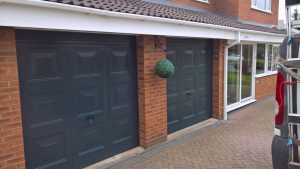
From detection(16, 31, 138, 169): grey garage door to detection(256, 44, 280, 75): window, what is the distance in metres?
6.89

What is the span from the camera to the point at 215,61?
741cm

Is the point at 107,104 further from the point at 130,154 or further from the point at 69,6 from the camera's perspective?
the point at 69,6

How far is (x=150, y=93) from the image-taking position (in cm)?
536

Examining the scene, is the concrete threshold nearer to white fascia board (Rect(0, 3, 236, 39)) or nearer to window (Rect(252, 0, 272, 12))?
white fascia board (Rect(0, 3, 236, 39))

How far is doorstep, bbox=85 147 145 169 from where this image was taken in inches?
182

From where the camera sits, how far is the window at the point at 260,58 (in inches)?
412

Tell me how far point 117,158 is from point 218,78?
372 centimetres

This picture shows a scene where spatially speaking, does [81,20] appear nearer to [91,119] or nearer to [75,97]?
[75,97]

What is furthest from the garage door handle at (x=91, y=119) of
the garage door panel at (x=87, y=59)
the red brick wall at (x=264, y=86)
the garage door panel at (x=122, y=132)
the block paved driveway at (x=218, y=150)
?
the red brick wall at (x=264, y=86)

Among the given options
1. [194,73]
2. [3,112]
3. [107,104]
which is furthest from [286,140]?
[194,73]

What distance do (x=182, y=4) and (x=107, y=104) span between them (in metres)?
5.05

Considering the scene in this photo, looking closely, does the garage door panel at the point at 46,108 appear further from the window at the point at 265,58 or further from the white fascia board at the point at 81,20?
the window at the point at 265,58

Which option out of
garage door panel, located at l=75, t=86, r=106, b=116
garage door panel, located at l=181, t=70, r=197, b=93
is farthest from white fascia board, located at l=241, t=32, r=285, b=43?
garage door panel, located at l=75, t=86, r=106, b=116

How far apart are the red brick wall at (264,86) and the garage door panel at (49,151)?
811cm
